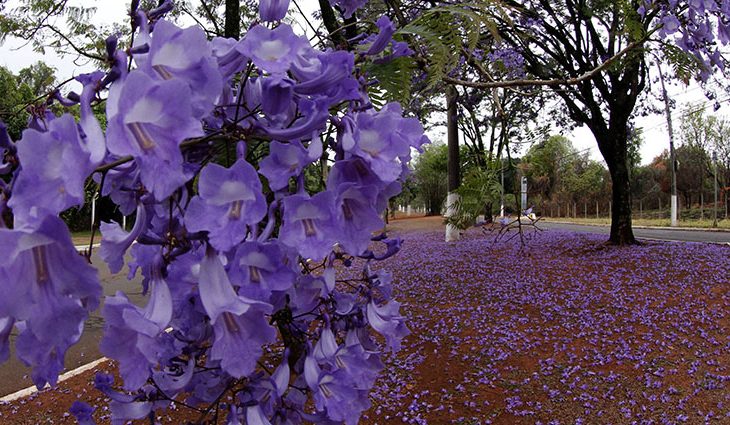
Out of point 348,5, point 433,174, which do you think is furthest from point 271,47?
point 433,174

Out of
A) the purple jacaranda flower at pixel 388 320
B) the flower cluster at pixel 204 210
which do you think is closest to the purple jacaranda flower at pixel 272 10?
the flower cluster at pixel 204 210

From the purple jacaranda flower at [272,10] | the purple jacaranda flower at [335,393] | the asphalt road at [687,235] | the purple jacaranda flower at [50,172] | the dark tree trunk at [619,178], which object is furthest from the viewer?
the asphalt road at [687,235]

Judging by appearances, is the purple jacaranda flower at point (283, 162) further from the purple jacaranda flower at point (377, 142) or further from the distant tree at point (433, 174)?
the distant tree at point (433, 174)

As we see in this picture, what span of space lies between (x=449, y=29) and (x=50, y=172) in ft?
2.90

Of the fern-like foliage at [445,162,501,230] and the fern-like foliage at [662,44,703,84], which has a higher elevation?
the fern-like foliage at [662,44,703,84]

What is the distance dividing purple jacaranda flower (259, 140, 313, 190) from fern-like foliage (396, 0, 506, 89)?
0.43 meters

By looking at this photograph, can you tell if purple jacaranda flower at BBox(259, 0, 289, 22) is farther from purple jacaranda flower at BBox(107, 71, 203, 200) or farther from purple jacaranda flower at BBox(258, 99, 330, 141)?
purple jacaranda flower at BBox(107, 71, 203, 200)

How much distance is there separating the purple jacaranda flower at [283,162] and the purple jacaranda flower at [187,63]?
7.1 inches

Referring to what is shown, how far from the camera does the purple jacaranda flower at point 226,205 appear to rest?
1.94 feet

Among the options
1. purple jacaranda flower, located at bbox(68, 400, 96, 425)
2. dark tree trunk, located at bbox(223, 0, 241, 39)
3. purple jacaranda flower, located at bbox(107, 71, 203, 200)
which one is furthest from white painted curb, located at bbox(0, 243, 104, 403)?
purple jacaranda flower, located at bbox(107, 71, 203, 200)

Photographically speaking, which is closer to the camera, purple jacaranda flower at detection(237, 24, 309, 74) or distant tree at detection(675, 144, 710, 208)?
purple jacaranda flower at detection(237, 24, 309, 74)

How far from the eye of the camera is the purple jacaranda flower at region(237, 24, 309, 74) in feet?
2.18

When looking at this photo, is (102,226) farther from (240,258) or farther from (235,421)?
(235,421)

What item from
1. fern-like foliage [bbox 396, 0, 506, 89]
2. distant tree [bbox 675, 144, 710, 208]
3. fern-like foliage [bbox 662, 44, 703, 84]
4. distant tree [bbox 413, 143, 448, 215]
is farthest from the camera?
distant tree [bbox 675, 144, 710, 208]
